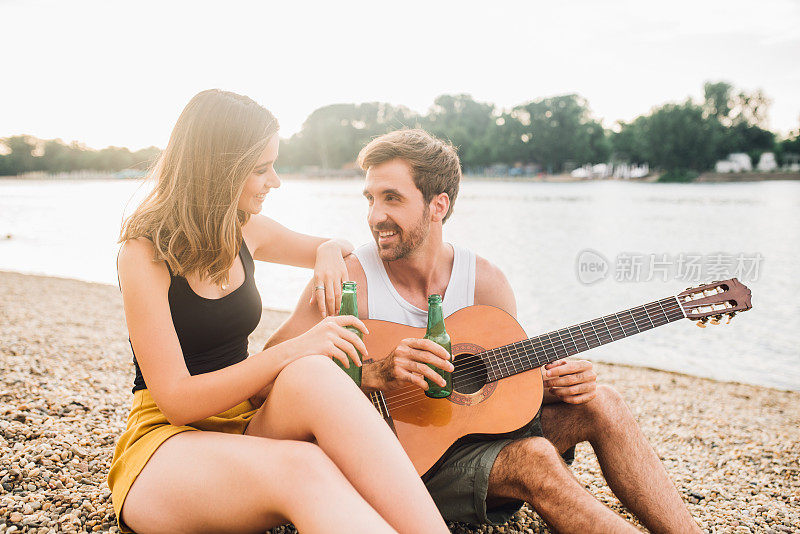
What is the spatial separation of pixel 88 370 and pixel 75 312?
389 cm

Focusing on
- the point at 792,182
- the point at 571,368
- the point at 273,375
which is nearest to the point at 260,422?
the point at 273,375

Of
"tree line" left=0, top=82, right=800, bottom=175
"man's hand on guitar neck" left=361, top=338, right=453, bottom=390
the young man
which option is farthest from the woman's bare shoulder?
"tree line" left=0, top=82, right=800, bottom=175

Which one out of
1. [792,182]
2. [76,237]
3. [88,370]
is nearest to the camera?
[88,370]

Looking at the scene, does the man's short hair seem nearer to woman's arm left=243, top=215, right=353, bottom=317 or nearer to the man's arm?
woman's arm left=243, top=215, right=353, bottom=317

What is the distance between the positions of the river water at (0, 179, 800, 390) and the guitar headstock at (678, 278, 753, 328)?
69 centimetres

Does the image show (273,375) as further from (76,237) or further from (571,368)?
(76,237)

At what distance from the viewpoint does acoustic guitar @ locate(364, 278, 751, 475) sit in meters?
2.48

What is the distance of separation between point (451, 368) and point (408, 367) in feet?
0.62

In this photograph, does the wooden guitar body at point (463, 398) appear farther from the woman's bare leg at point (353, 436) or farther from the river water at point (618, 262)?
the river water at point (618, 262)

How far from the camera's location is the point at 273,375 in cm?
211

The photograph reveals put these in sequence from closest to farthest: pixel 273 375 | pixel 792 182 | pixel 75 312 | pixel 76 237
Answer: pixel 273 375 < pixel 75 312 < pixel 76 237 < pixel 792 182

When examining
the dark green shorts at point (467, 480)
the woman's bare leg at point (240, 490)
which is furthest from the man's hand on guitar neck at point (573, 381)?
the woman's bare leg at point (240, 490)

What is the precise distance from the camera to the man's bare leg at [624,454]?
7.89 feet

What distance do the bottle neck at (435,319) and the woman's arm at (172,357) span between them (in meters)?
0.54
